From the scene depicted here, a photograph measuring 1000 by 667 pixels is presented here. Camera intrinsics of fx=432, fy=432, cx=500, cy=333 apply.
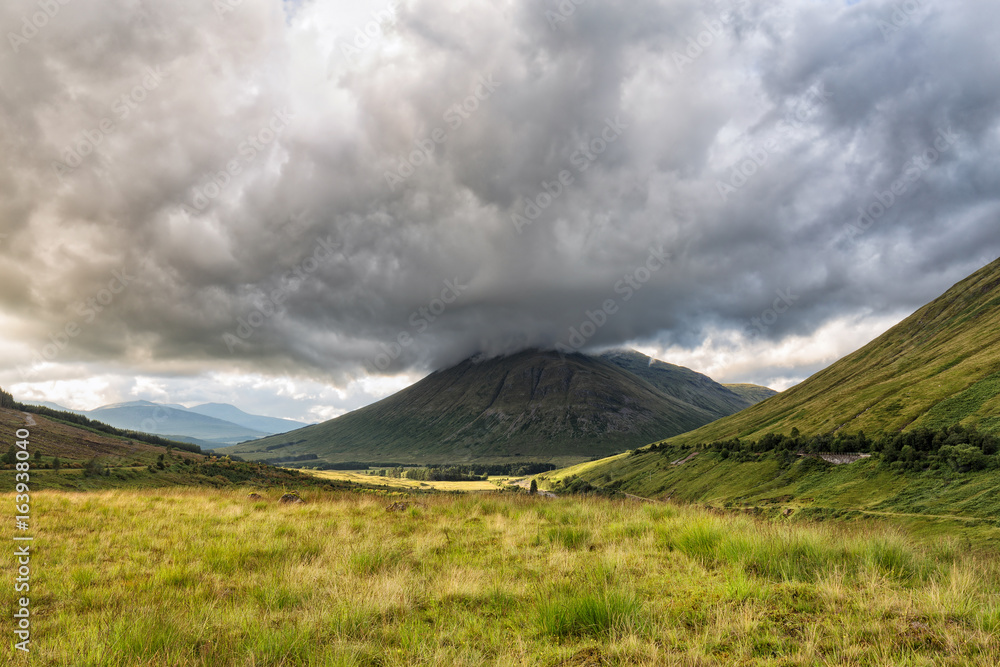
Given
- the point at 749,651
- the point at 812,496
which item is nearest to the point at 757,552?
the point at 749,651

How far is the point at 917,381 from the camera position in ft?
223

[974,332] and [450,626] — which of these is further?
[974,332]

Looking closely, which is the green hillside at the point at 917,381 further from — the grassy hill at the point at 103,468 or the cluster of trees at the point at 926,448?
the grassy hill at the point at 103,468

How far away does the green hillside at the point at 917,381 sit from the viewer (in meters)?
52.6

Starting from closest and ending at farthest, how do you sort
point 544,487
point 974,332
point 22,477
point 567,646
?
point 567,646, point 22,477, point 974,332, point 544,487

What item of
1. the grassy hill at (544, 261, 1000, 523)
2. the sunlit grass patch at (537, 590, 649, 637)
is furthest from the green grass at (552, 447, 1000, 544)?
the sunlit grass patch at (537, 590, 649, 637)

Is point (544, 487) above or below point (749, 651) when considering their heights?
below

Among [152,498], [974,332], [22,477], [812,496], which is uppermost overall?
[974,332]

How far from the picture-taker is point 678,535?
30.3 feet

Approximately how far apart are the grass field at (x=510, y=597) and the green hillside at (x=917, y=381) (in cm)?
5084

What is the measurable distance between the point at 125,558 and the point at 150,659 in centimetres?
597

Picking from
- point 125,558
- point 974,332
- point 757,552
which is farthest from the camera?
point 974,332

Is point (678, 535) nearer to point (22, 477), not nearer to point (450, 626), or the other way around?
point (450, 626)

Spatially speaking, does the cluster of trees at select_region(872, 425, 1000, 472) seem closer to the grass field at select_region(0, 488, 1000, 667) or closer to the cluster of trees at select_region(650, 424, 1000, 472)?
the cluster of trees at select_region(650, 424, 1000, 472)
